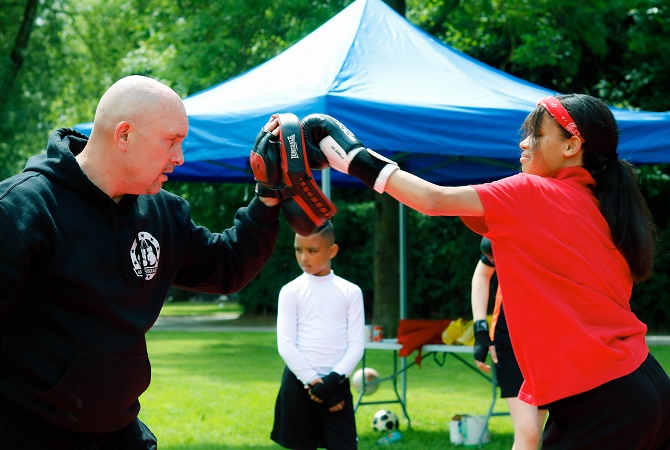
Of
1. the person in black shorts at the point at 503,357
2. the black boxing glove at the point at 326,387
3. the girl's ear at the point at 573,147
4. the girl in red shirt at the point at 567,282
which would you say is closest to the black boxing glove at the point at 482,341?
the person in black shorts at the point at 503,357

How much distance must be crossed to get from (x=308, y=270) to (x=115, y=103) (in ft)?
10.2

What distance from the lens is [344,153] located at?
305 centimetres

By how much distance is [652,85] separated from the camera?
18.0 metres

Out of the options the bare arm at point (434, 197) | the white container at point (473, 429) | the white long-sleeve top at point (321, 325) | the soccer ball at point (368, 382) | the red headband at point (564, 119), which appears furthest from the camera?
the soccer ball at point (368, 382)

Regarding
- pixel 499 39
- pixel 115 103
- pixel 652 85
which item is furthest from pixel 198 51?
pixel 115 103

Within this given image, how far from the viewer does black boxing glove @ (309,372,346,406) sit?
5465 millimetres

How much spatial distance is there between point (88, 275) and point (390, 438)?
528 cm

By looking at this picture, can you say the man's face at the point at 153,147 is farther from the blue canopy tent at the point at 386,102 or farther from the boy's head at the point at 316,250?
the blue canopy tent at the point at 386,102

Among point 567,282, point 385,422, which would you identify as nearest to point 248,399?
point 385,422

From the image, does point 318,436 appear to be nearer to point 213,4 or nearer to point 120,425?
Result: point 120,425

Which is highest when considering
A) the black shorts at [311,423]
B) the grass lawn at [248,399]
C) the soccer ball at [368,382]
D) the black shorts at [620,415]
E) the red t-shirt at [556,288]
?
the red t-shirt at [556,288]

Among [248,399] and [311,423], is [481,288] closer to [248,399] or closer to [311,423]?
[311,423]

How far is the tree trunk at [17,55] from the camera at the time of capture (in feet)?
65.4

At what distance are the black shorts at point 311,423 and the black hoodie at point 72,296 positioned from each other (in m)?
2.76
